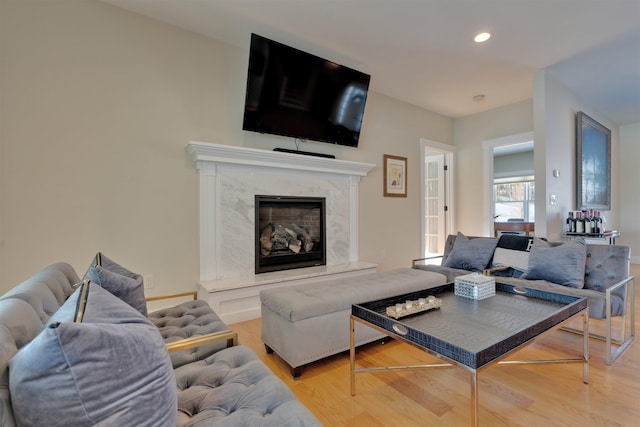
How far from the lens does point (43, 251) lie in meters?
2.22

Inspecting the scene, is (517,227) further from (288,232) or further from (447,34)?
(288,232)

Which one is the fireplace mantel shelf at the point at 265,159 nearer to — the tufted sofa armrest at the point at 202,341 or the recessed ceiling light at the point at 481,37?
the recessed ceiling light at the point at 481,37

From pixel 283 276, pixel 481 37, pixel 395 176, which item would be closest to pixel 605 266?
pixel 481 37

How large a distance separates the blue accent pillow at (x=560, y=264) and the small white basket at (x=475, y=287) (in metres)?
0.80

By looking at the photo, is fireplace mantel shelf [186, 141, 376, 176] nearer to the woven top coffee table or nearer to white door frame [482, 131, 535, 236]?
the woven top coffee table

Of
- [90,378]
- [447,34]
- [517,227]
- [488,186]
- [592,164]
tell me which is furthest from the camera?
[517,227]

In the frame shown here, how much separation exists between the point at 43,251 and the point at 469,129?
5.78 m

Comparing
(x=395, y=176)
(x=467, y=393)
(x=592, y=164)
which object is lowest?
(x=467, y=393)

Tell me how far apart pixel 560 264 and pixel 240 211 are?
2.90 meters

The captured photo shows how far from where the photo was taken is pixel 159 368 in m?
0.73

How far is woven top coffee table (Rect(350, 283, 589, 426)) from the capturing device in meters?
1.13

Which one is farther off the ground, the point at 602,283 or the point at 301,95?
the point at 301,95

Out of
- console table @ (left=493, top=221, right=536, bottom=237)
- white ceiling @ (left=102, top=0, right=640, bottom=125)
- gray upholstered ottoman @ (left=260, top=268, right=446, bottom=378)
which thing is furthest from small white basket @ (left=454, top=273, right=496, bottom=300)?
console table @ (left=493, top=221, right=536, bottom=237)

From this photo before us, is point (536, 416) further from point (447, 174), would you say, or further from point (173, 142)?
point (447, 174)
